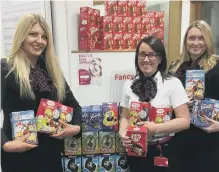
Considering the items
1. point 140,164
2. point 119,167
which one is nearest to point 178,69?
point 140,164

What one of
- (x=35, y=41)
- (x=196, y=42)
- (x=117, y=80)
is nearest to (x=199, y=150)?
(x=196, y=42)

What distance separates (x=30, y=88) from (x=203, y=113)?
1118 millimetres

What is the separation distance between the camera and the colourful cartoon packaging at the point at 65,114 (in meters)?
1.59

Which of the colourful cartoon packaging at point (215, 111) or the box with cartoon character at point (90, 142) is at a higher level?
the colourful cartoon packaging at point (215, 111)

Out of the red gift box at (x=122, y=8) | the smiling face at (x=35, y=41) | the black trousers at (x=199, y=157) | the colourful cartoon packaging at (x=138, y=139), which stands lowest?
the black trousers at (x=199, y=157)

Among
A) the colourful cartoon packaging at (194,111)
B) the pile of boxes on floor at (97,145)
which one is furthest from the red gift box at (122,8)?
the colourful cartoon packaging at (194,111)

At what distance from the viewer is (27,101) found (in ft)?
4.86

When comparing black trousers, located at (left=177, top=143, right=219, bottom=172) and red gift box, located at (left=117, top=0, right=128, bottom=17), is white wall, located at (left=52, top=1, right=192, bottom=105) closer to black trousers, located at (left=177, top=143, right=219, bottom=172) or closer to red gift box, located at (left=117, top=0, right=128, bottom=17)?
red gift box, located at (left=117, top=0, right=128, bottom=17)

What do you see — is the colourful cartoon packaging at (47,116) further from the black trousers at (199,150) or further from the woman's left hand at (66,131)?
the black trousers at (199,150)

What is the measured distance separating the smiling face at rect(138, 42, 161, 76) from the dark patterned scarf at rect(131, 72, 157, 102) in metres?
0.06

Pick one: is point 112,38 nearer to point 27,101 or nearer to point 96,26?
point 96,26

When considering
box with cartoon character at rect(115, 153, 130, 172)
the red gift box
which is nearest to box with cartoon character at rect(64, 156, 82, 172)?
box with cartoon character at rect(115, 153, 130, 172)

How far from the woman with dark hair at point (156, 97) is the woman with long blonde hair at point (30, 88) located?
17.4 inches

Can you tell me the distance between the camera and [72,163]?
2.09 m
